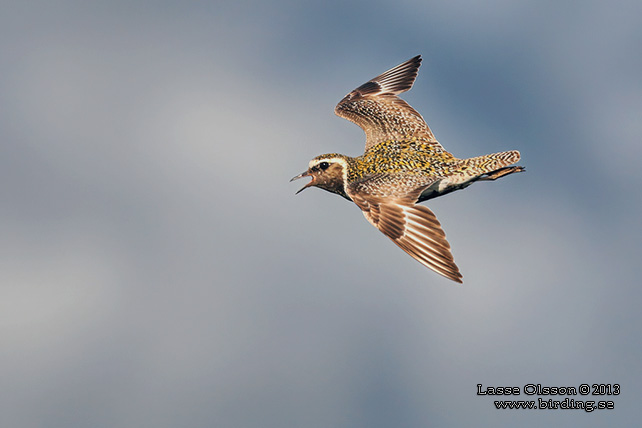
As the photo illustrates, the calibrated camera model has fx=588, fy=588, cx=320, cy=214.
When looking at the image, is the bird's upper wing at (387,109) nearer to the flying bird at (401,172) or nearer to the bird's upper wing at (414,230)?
the flying bird at (401,172)

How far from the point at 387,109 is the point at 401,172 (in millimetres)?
6223

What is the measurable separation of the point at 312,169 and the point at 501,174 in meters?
6.09

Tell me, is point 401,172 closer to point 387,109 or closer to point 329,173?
point 329,173

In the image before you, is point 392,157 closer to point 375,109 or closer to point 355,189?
point 355,189

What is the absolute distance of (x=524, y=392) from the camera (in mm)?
19266

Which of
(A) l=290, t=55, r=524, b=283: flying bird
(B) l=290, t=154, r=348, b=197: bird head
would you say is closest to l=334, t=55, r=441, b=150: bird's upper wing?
(A) l=290, t=55, r=524, b=283: flying bird

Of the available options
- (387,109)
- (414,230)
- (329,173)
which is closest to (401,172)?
(329,173)

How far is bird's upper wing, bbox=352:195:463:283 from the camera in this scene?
14266 mm

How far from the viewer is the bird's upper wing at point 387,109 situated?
22.2 metres

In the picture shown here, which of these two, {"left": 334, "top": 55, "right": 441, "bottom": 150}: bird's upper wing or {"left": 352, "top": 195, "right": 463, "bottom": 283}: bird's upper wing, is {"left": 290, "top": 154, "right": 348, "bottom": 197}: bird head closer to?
{"left": 352, "top": 195, "right": 463, "bottom": 283}: bird's upper wing

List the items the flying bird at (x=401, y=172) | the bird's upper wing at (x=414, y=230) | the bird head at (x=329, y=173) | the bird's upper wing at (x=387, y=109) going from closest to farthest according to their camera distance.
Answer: the bird's upper wing at (x=414, y=230), the flying bird at (x=401, y=172), the bird head at (x=329, y=173), the bird's upper wing at (x=387, y=109)

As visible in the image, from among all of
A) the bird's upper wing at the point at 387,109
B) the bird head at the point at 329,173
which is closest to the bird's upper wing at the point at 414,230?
the bird head at the point at 329,173

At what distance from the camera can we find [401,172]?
18.0m

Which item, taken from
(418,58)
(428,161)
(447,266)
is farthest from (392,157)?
(418,58)
